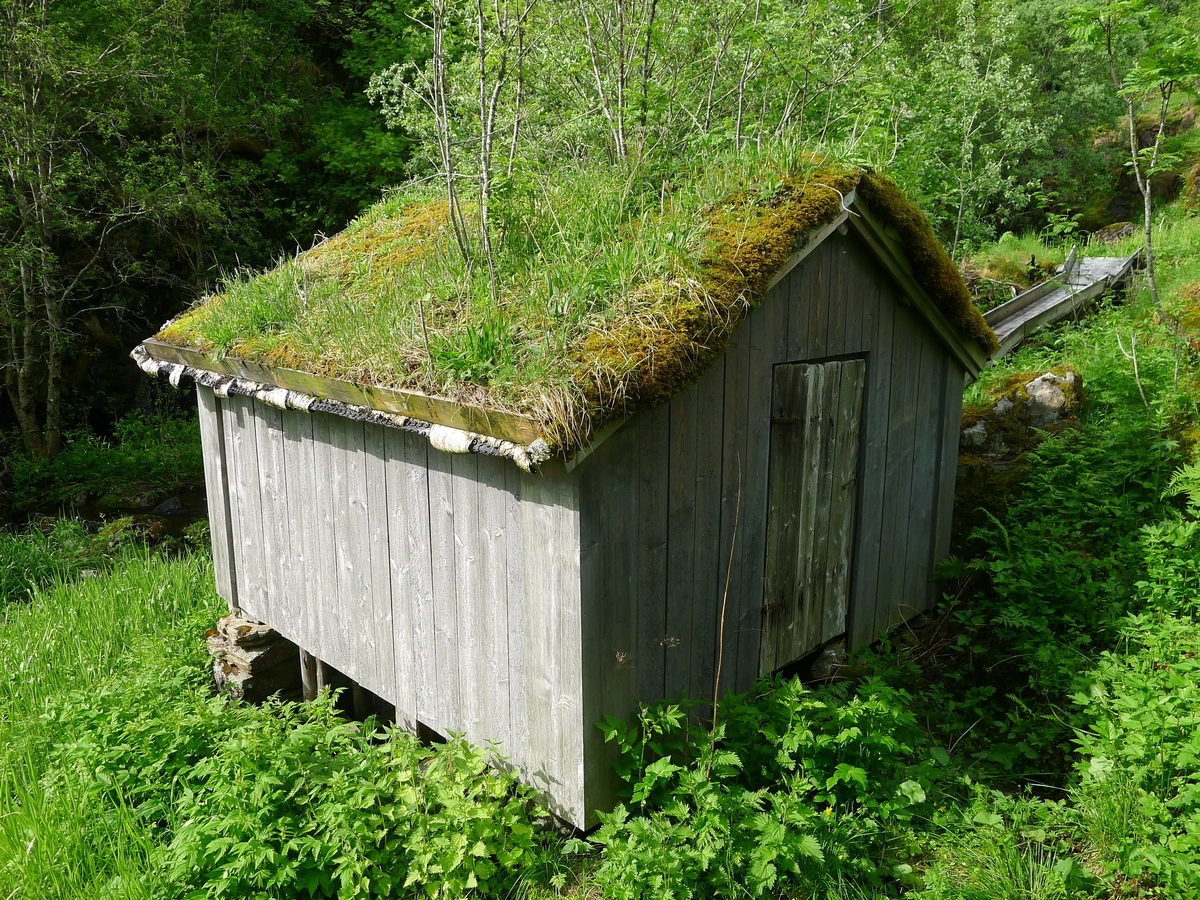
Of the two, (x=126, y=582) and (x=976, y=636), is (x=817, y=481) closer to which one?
(x=976, y=636)

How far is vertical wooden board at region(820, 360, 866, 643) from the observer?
4281 mm

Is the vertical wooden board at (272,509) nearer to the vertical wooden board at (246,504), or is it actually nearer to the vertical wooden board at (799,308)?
the vertical wooden board at (246,504)

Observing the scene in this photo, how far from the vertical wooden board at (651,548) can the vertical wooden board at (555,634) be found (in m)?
0.36

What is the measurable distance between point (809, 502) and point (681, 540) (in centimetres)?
107

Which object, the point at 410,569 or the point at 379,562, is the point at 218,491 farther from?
the point at 410,569

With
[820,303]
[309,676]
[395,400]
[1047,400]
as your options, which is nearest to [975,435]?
[1047,400]

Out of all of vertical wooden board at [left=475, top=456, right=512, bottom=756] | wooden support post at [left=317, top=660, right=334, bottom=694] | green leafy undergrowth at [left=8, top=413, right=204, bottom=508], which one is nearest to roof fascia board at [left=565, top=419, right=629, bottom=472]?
vertical wooden board at [left=475, top=456, right=512, bottom=756]

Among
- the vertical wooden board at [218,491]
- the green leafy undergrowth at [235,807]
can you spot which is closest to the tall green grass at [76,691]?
the green leafy undergrowth at [235,807]

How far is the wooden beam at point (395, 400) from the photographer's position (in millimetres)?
2793

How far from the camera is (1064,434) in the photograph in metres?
5.77

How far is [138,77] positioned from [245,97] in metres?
2.93

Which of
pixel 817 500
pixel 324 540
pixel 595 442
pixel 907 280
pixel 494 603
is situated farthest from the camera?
pixel 324 540

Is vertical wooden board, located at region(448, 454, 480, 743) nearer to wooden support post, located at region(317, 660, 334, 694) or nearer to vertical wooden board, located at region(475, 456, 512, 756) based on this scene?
vertical wooden board, located at region(475, 456, 512, 756)

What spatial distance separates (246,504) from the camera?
535 cm
